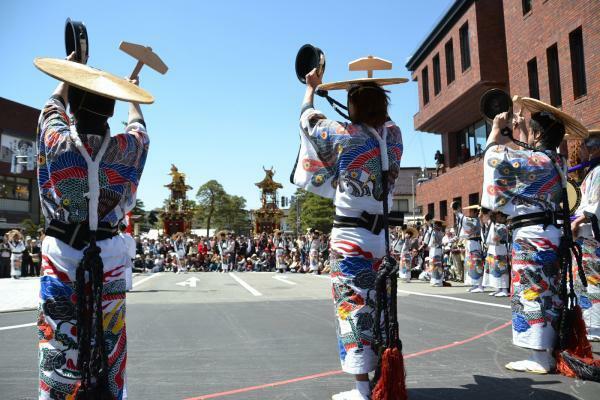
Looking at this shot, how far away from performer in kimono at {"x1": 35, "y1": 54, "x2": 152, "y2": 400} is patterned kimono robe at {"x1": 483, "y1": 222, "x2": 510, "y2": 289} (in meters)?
9.94

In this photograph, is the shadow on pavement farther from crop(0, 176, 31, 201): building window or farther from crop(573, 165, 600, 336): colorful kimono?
crop(0, 176, 31, 201): building window

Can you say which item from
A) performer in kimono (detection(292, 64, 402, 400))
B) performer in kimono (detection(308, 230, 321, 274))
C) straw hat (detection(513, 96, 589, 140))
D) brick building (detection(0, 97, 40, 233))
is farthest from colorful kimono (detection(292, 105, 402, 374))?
brick building (detection(0, 97, 40, 233))

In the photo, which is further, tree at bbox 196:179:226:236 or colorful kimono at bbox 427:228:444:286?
tree at bbox 196:179:226:236

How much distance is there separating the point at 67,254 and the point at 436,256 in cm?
1311

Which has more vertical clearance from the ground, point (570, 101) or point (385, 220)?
point (570, 101)

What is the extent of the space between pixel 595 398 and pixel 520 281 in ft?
3.65

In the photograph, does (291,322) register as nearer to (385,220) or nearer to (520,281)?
(520,281)

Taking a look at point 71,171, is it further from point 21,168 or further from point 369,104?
point 21,168

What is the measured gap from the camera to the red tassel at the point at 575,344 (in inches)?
158

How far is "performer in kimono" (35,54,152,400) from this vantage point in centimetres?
264

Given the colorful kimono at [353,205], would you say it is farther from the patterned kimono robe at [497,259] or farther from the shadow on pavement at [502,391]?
the patterned kimono robe at [497,259]

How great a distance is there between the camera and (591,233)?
5.37 metres

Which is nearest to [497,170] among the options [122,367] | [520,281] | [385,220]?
[520,281]

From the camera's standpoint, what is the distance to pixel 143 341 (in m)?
5.98
